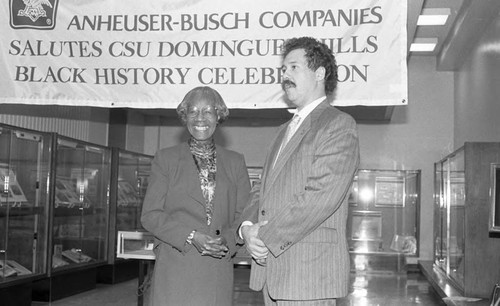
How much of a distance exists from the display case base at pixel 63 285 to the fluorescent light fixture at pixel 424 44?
6.90 metres

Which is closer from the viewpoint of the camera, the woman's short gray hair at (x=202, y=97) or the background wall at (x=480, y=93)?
the woman's short gray hair at (x=202, y=97)

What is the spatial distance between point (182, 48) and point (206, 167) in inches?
41.1

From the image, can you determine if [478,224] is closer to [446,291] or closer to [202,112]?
[446,291]

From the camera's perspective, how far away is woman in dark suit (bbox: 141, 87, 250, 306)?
2779 mm

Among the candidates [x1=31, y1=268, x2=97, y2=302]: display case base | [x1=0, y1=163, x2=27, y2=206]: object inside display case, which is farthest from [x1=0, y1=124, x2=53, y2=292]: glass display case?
[x1=31, y1=268, x2=97, y2=302]: display case base

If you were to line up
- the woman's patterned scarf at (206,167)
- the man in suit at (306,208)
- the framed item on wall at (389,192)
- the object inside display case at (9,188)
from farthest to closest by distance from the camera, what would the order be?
the framed item on wall at (389,192), the object inside display case at (9,188), the woman's patterned scarf at (206,167), the man in suit at (306,208)

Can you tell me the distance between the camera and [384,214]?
42.1ft

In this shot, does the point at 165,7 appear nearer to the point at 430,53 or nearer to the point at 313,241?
the point at 313,241

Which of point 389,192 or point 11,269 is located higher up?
point 389,192

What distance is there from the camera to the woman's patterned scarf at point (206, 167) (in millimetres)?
2867

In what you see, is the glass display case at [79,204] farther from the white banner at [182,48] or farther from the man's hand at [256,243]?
the man's hand at [256,243]

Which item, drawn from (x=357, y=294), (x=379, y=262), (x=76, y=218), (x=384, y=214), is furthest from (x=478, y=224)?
(x=384, y=214)

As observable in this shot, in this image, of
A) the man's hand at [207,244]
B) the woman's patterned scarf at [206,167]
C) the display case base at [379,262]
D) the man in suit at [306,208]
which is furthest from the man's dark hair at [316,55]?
the display case base at [379,262]

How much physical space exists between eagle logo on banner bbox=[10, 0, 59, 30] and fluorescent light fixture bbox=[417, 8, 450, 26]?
721 centimetres
